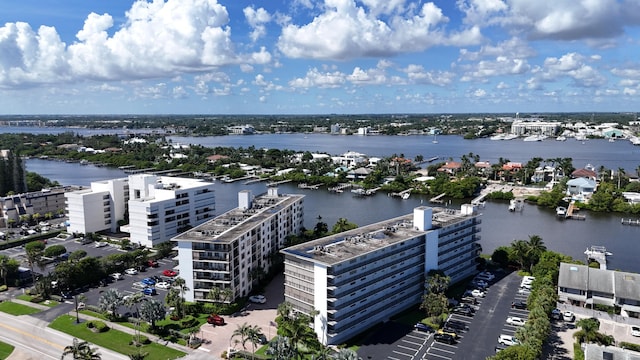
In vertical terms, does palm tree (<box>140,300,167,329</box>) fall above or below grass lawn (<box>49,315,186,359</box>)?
above

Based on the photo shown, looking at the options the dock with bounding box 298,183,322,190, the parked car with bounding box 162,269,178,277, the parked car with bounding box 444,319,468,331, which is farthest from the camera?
the dock with bounding box 298,183,322,190

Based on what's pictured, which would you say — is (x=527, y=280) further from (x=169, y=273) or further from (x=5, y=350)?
(x=5, y=350)

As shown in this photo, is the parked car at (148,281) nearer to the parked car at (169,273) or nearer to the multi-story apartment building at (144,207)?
the parked car at (169,273)

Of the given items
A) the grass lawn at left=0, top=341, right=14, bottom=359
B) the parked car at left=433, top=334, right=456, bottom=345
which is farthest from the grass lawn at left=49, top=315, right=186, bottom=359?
the parked car at left=433, top=334, right=456, bottom=345

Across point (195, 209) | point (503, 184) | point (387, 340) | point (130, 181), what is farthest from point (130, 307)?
point (503, 184)

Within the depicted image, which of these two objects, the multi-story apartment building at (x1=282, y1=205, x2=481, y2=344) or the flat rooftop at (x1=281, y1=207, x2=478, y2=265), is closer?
the multi-story apartment building at (x1=282, y1=205, x2=481, y2=344)

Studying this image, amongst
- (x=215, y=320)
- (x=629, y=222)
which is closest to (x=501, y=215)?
(x=629, y=222)

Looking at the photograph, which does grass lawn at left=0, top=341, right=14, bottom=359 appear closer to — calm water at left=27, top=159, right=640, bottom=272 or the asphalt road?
the asphalt road
